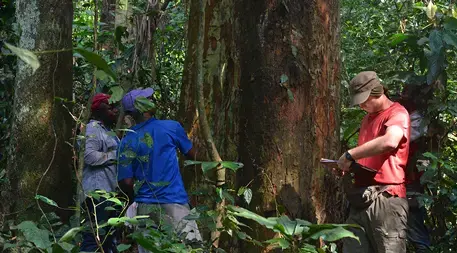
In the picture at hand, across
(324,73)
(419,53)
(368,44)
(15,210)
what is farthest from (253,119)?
(368,44)

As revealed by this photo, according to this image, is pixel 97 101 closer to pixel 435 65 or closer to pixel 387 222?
pixel 387 222

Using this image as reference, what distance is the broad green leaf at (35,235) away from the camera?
3291 millimetres

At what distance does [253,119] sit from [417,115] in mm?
1515

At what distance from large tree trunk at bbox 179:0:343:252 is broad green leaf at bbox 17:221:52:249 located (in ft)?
4.85

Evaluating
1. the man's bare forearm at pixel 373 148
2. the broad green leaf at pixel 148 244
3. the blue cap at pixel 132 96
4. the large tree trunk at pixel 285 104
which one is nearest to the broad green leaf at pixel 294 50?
the large tree trunk at pixel 285 104

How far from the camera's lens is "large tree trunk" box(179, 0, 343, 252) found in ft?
14.2

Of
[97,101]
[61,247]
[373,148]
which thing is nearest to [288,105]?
[373,148]

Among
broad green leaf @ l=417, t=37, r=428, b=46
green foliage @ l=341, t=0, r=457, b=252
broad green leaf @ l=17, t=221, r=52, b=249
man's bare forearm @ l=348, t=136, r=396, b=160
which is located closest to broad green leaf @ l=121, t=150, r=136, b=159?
broad green leaf @ l=17, t=221, r=52, b=249

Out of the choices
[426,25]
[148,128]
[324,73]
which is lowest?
[148,128]

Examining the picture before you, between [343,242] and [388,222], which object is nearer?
[388,222]

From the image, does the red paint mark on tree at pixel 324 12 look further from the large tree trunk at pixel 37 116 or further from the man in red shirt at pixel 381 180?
the large tree trunk at pixel 37 116

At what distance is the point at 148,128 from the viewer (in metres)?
4.75

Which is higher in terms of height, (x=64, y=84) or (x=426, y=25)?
(x=426, y=25)

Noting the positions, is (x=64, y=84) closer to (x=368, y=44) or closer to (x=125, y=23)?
(x=125, y=23)
